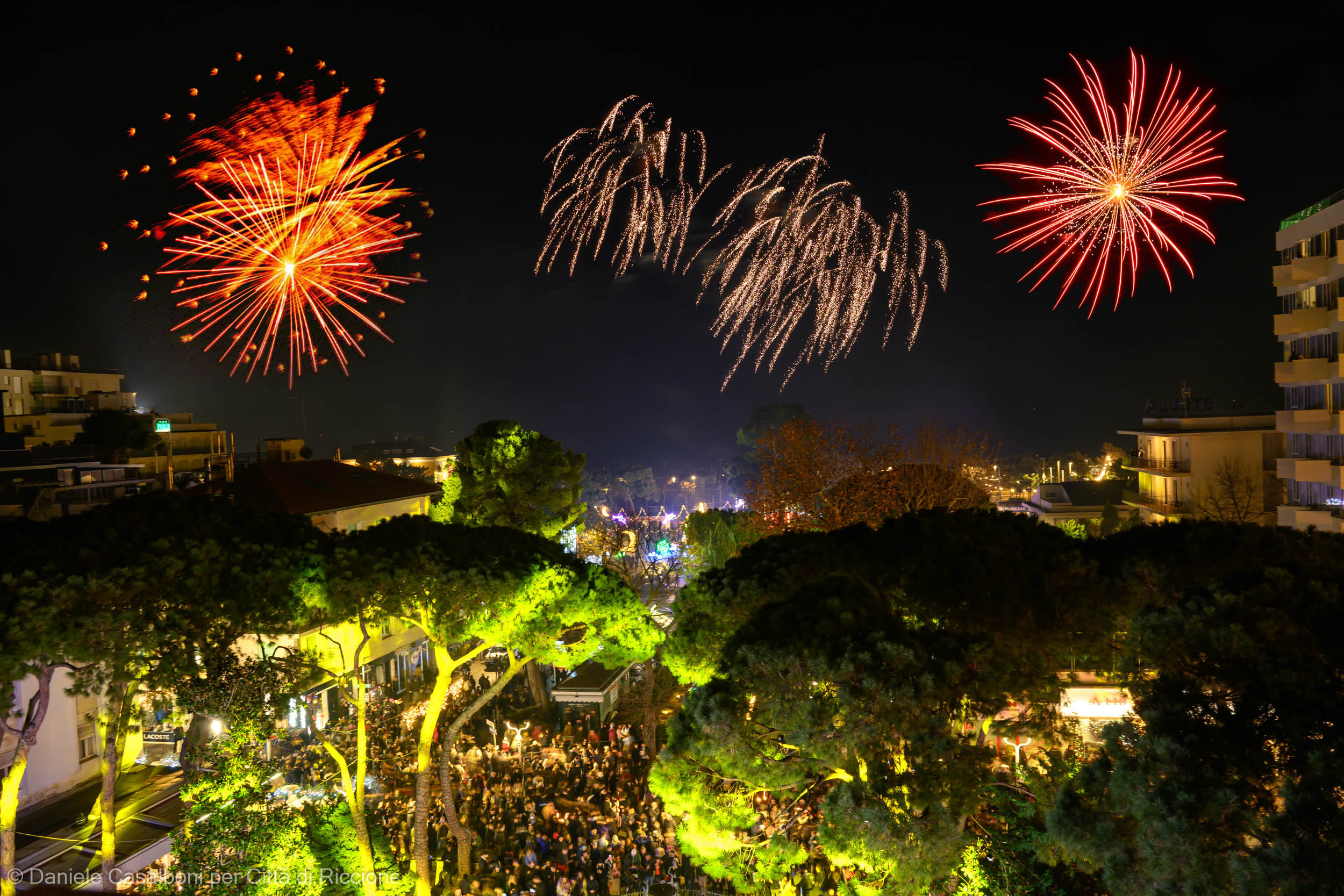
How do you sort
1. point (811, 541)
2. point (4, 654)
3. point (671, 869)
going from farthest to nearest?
point (671, 869) < point (811, 541) < point (4, 654)

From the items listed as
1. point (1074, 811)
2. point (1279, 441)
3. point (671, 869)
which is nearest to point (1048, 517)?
point (1279, 441)

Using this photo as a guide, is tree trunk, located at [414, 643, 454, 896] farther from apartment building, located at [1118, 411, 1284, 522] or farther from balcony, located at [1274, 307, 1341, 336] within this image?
apartment building, located at [1118, 411, 1284, 522]

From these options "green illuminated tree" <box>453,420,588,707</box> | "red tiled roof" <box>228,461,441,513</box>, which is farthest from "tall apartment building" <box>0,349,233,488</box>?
"green illuminated tree" <box>453,420,588,707</box>

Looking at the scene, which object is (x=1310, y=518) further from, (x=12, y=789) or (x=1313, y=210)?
(x=12, y=789)

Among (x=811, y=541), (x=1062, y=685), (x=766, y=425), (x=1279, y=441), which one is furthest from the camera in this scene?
(x=766, y=425)

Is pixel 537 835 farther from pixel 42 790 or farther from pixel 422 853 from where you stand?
pixel 42 790

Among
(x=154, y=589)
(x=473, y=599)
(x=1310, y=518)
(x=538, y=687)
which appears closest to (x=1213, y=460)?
(x=1310, y=518)
